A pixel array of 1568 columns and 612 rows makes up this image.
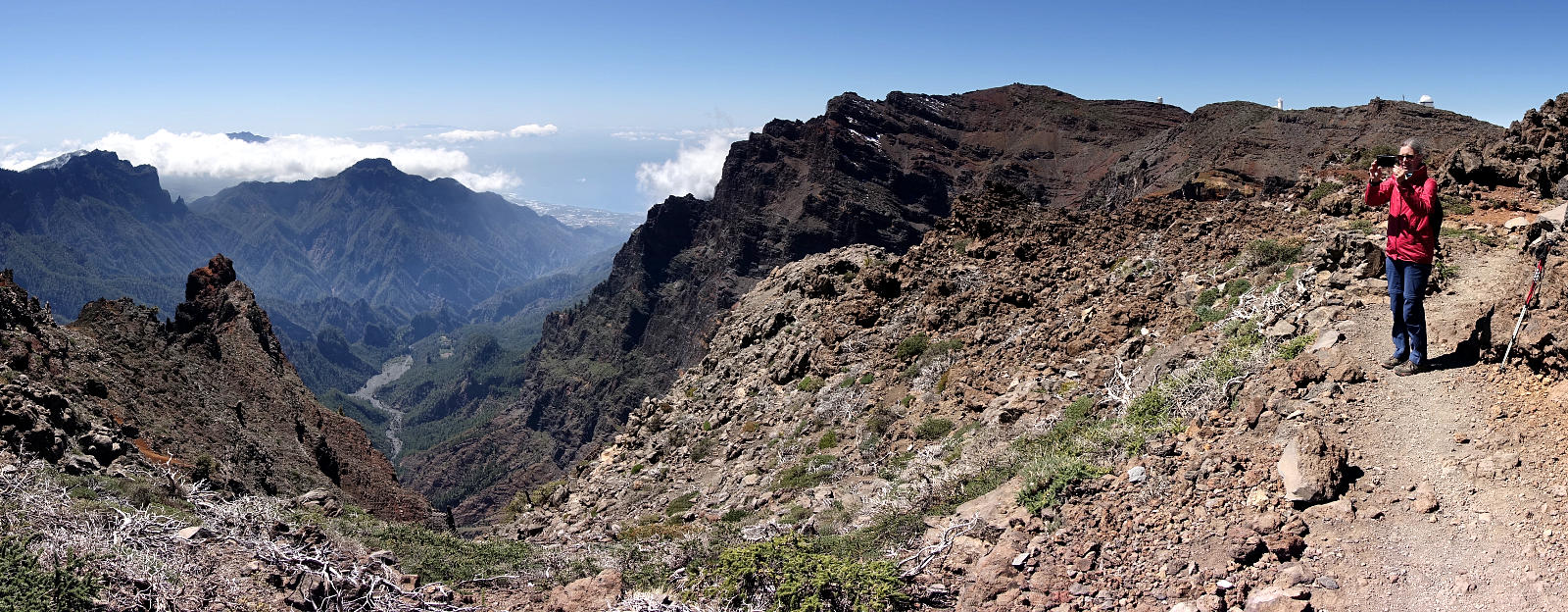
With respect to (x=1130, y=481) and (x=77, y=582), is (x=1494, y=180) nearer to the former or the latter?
(x=1130, y=481)

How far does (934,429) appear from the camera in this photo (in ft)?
43.2

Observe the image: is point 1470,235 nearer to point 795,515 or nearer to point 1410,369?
point 1410,369

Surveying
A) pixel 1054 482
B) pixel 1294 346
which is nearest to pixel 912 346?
pixel 1294 346

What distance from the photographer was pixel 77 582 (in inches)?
250

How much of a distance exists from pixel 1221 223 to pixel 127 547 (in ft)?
60.1

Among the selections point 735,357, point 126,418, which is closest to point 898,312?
point 735,357

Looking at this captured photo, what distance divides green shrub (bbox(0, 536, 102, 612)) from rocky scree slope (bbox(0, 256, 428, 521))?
6.36 metres

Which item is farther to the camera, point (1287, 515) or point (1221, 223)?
point (1221, 223)

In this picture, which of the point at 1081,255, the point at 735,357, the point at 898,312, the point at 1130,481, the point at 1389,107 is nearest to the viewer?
the point at 1130,481

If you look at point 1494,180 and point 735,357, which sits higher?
point 1494,180

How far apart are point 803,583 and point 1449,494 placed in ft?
17.5

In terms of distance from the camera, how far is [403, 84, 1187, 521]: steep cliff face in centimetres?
13238

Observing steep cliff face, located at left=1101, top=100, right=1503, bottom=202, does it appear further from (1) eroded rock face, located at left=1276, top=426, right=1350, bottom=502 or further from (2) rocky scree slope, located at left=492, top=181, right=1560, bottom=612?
(1) eroded rock face, located at left=1276, top=426, right=1350, bottom=502

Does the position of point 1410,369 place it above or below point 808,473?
above
